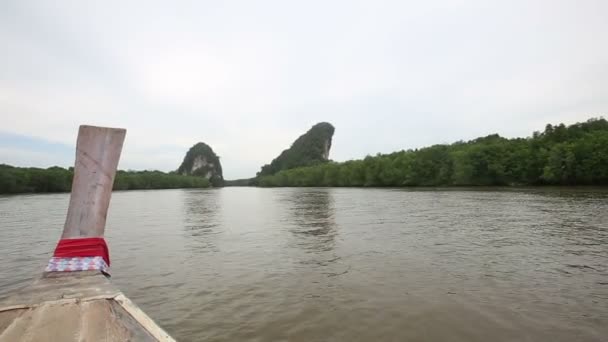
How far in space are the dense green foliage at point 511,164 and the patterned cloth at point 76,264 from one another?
6884 centimetres

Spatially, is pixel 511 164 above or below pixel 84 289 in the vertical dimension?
above

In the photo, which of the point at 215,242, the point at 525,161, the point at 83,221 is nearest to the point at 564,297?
the point at 83,221

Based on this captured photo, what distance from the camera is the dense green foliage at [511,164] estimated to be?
55031 millimetres

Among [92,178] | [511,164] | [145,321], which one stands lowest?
[145,321]

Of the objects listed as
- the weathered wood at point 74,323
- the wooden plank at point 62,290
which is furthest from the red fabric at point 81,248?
the weathered wood at point 74,323

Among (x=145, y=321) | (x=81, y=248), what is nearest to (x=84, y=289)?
(x=145, y=321)

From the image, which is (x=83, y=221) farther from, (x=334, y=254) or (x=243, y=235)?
(x=243, y=235)

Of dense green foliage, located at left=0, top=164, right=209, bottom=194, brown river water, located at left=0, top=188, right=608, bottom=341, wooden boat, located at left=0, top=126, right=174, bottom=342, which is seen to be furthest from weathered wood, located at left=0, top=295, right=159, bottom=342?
dense green foliage, located at left=0, top=164, right=209, bottom=194

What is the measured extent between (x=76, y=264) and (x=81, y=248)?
0.25 m

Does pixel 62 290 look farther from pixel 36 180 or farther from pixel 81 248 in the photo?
pixel 36 180

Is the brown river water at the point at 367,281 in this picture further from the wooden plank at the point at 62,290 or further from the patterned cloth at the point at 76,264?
the wooden plank at the point at 62,290

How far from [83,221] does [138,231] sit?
1450cm

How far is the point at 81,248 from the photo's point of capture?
4.16m

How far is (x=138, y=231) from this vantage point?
17219 millimetres
